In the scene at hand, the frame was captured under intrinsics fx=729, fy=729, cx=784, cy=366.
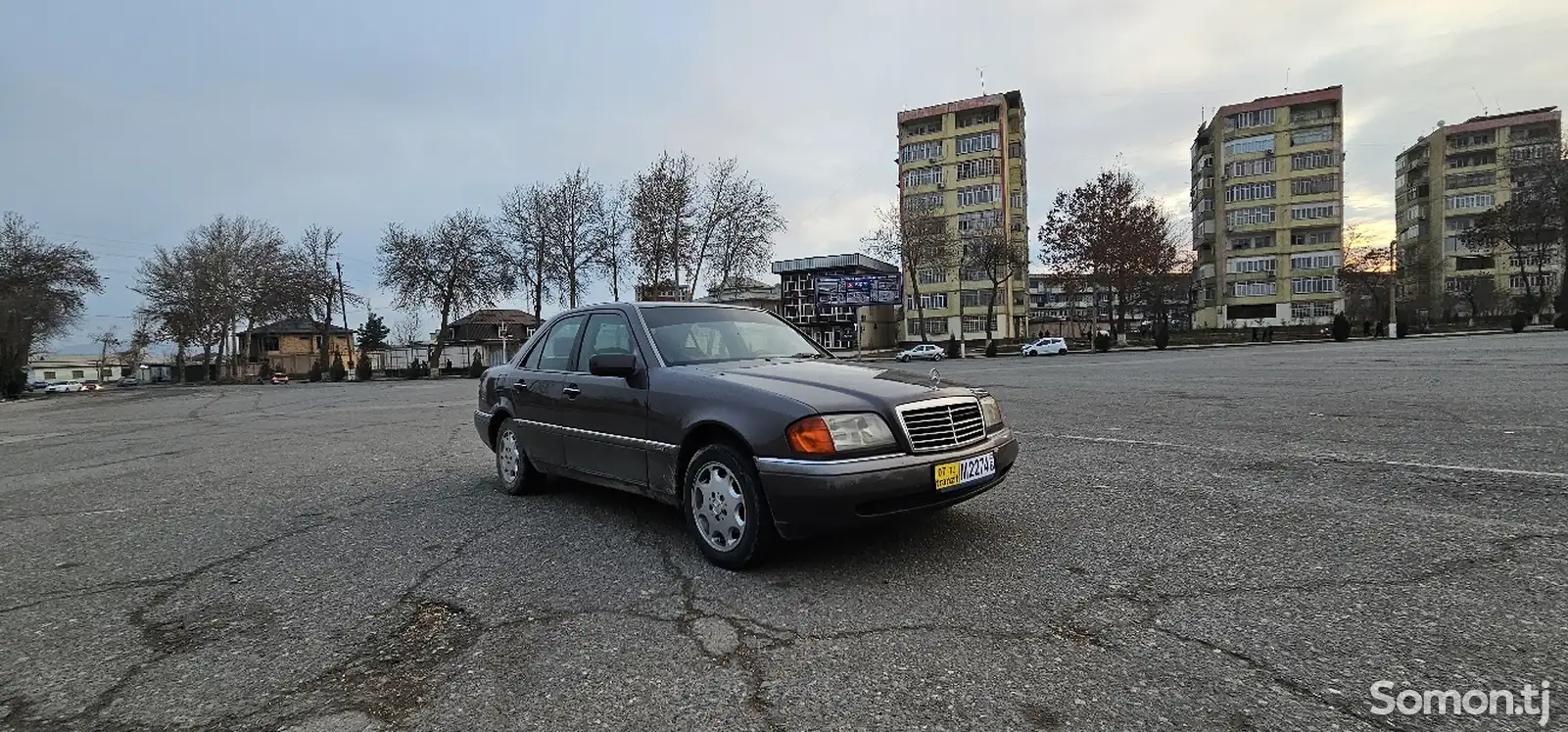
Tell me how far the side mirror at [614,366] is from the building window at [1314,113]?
84829 mm

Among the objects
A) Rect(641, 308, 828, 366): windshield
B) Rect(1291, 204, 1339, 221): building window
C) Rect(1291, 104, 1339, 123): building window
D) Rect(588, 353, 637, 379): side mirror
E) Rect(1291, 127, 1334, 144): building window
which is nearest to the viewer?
Rect(588, 353, 637, 379): side mirror

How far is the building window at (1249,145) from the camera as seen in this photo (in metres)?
71.1

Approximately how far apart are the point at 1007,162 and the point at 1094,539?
76808mm

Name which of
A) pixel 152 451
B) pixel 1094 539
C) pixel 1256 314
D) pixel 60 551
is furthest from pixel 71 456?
pixel 1256 314

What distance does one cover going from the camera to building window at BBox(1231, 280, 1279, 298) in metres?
72.2

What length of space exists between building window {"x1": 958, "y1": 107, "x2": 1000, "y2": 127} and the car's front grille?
73974mm

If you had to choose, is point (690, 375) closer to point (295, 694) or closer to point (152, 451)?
point (295, 694)

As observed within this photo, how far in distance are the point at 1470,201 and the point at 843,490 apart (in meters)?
108

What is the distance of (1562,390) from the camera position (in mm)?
9203

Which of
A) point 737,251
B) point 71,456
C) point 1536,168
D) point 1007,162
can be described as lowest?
point 71,456

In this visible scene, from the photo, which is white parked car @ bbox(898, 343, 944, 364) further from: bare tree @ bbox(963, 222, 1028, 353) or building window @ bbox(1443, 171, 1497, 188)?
building window @ bbox(1443, 171, 1497, 188)

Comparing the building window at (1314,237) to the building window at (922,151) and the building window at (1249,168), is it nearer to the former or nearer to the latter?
the building window at (1249,168)

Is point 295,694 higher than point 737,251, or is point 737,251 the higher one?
point 737,251

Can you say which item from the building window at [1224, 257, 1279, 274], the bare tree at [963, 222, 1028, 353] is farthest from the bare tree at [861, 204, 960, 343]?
the building window at [1224, 257, 1279, 274]
